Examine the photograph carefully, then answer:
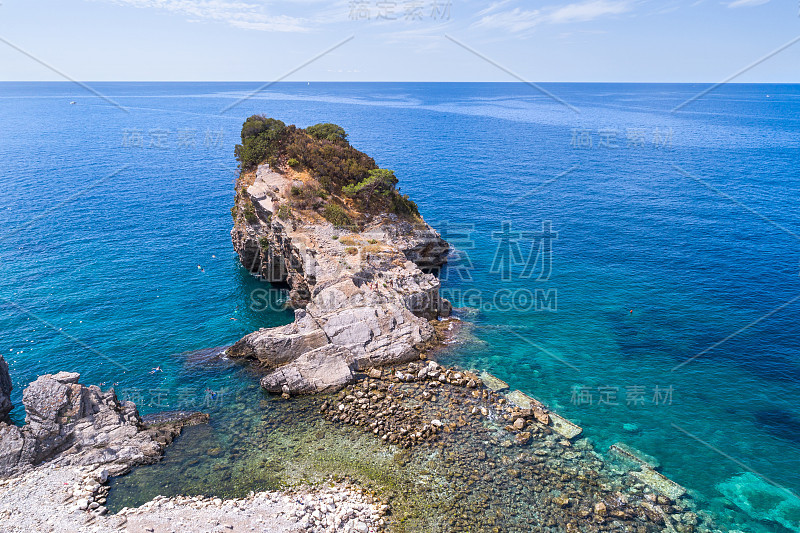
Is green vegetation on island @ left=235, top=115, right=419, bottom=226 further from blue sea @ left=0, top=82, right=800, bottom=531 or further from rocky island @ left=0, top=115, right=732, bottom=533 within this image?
blue sea @ left=0, top=82, right=800, bottom=531

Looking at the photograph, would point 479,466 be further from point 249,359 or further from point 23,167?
point 23,167

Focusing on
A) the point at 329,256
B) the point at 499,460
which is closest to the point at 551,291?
the point at 329,256

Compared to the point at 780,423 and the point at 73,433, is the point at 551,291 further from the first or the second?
the point at 73,433

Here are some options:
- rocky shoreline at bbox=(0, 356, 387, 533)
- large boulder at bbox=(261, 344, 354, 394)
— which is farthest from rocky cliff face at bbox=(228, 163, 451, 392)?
rocky shoreline at bbox=(0, 356, 387, 533)

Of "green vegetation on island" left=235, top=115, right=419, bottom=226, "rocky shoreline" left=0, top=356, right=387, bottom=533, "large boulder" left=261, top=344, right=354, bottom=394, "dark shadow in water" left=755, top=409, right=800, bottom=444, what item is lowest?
"rocky shoreline" left=0, top=356, right=387, bottom=533

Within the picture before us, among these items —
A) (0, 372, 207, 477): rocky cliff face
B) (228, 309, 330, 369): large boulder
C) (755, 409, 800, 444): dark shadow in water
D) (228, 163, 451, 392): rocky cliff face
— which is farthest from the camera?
(228, 309, 330, 369): large boulder

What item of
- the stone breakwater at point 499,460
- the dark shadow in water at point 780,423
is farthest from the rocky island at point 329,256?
the dark shadow in water at point 780,423

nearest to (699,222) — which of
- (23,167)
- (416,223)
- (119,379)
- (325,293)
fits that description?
(416,223)
